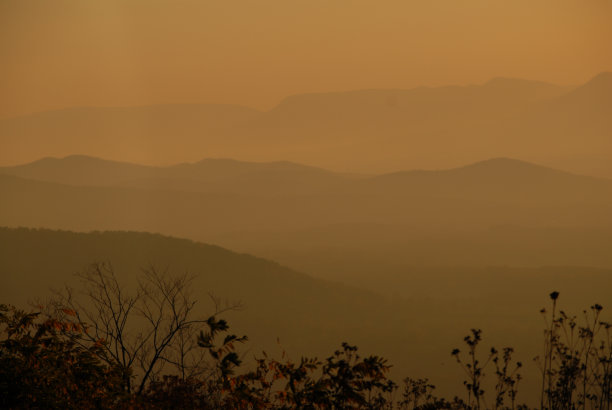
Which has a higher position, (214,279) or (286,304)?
(214,279)

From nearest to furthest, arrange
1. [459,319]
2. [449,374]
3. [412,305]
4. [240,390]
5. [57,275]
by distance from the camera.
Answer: [240,390]
[449,374]
[57,275]
[459,319]
[412,305]

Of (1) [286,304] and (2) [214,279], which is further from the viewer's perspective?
(1) [286,304]

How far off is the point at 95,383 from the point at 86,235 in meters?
142

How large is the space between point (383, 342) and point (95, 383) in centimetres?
11596

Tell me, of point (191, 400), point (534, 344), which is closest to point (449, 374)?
point (534, 344)

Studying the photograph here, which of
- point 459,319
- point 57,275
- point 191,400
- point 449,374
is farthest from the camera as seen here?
point 459,319

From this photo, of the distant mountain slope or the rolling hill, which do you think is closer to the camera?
the rolling hill

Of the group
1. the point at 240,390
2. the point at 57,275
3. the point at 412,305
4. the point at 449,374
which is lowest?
the point at 240,390

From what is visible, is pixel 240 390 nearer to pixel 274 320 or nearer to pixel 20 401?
pixel 20 401

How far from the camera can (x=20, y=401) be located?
8.85 metres

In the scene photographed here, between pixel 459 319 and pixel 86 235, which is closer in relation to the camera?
pixel 86 235

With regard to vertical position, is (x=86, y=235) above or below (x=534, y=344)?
above

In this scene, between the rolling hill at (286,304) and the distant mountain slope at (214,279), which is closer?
the rolling hill at (286,304)

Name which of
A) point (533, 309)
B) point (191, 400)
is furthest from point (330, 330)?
point (191, 400)
